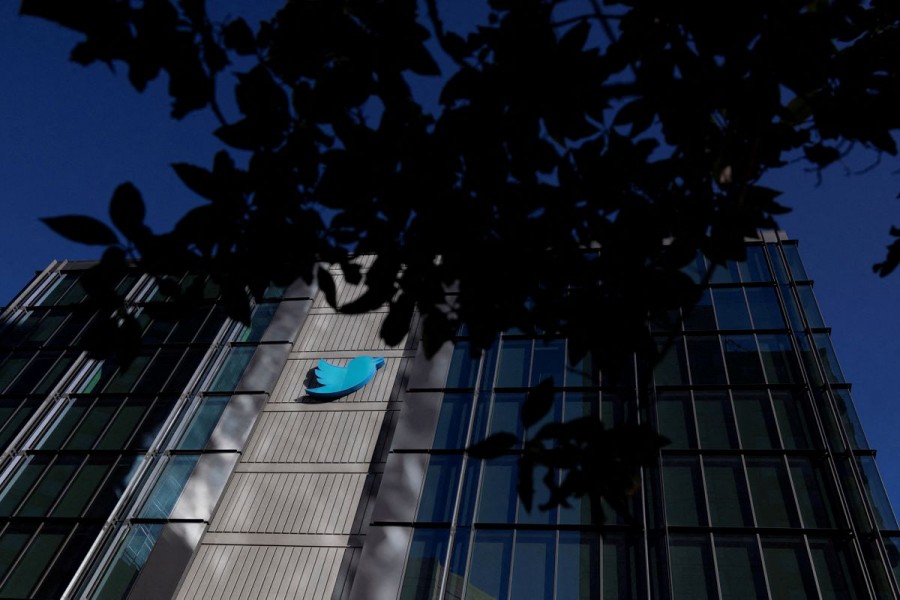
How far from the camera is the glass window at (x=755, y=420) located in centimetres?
1478

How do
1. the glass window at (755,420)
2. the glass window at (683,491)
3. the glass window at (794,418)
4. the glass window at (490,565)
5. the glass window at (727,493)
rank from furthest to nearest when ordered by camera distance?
1. the glass window at (755,420)
2. the glass window at (794,418)
3. the glass window at (683,491)
4. the glass window at (727,493)
5. the glass window at (490,565)

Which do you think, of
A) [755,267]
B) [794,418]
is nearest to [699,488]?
[794,418]

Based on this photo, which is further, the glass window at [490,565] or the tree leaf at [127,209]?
the glass window at [490,565]

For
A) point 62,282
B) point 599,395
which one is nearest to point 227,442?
point 599,395

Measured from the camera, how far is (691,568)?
41.9 ft

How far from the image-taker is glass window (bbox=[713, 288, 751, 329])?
17.6m

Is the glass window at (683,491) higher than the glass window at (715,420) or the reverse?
the reverse

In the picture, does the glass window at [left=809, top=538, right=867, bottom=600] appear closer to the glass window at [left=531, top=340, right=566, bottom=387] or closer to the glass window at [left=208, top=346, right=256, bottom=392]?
the glass window at [left=531, top=340, right=566, bottom=387]

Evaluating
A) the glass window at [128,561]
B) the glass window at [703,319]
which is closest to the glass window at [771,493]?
the glass window at [703,319]

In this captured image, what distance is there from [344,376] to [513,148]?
50.8 feet

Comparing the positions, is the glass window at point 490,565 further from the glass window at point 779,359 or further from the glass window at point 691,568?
the glass window at point 779,359

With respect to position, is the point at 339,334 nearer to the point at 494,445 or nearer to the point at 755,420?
the point at 755,420

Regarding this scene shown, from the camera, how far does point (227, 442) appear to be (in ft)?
57.8

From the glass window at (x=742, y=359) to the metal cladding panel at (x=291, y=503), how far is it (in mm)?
9123
